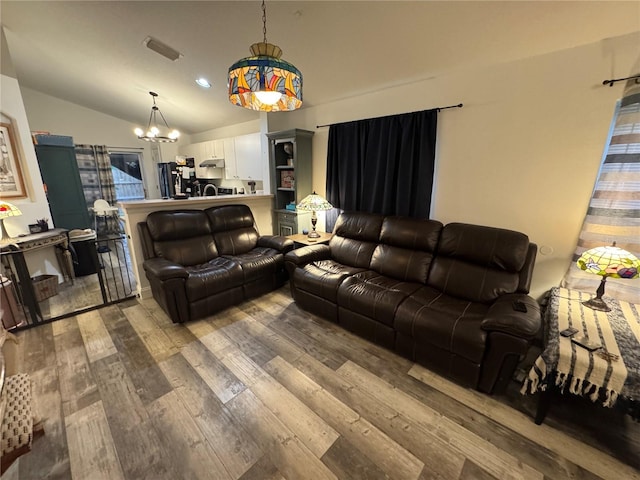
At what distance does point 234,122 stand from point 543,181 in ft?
16.0

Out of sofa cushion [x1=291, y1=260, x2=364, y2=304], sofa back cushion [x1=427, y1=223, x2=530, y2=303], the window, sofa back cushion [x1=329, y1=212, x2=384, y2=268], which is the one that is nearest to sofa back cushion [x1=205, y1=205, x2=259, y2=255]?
sofa cushion [x1=291, y1=260, x2=364, y2=304]

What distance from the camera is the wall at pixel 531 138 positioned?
77.6 inches

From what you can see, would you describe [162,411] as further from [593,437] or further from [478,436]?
[593,437]

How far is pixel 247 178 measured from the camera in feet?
15.8

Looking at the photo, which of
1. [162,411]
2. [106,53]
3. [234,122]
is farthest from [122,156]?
[162,411]

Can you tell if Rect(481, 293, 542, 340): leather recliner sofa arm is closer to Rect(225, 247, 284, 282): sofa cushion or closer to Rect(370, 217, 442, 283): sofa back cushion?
Rect(370, 217, 442, 283): sofa back cushion

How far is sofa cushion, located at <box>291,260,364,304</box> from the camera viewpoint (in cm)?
250

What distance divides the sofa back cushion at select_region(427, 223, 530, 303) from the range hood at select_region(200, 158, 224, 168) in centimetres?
456

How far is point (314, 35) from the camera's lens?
90.9 inches

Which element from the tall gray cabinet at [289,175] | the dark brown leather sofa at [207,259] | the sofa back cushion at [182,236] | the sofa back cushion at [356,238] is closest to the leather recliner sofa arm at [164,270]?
the dark brown leather sofa at [207,259]

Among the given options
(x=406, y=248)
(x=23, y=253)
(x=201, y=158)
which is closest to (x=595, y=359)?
(x=406, y=248)

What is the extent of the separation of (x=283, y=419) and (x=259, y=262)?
1747 mm

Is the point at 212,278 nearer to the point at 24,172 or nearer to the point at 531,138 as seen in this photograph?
the point at 24,172

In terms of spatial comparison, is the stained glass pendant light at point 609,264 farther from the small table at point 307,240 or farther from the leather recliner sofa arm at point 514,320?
the small table at point 307,240
